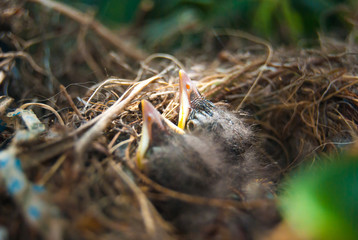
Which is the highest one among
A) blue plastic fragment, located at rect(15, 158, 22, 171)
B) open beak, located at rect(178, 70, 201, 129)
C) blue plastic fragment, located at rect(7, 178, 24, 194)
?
blue plastic fragment, located at rect(15, 158, 22, 171)

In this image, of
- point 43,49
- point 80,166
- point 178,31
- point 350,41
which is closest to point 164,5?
point 178,31

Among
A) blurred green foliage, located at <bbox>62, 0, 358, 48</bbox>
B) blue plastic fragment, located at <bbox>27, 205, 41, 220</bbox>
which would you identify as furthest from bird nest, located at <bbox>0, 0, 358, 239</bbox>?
blurred green foliage, located at <bbox>62, 0, 358, 48</bbox>

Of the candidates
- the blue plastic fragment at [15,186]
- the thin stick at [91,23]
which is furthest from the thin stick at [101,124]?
the thin stick at [91,23]

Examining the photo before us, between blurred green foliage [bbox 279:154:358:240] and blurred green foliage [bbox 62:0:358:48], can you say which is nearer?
blurred green foliage [bbox 279:154:358:240]

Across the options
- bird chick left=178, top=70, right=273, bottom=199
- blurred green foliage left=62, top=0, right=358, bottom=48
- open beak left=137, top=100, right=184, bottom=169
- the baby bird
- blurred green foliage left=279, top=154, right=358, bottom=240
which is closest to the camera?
blurred green foliage left=279, top=154, right=358, bottom=240

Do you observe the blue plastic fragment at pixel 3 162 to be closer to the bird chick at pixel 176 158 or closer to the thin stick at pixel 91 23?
the bird chick at pixel 176 158

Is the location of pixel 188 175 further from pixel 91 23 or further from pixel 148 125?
pixel 91 23

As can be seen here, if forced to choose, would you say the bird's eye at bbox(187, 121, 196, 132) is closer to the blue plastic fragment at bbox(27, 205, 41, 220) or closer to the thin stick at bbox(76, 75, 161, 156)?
the thin stick at bbox(76, 75, 161, 156)

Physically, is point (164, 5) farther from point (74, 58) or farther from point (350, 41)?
point (350, 41)
